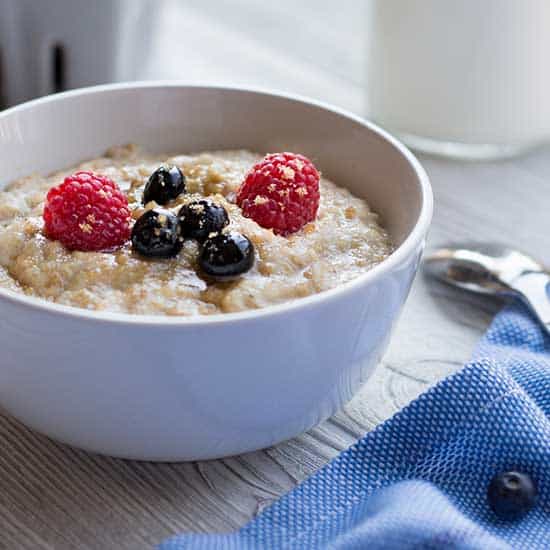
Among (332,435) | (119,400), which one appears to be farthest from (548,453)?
(119,400)

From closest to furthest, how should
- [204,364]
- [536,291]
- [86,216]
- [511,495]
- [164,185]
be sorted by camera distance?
[204,364] < [511,495] < [86,216] < [164,185] < [536,291]

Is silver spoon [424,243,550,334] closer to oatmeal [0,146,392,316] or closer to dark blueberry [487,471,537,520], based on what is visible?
oatmeal [0,146,392,316]

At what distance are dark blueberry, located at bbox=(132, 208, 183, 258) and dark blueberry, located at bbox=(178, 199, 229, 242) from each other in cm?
3

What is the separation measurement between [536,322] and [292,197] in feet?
1.81

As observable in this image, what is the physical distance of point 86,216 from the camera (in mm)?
1360

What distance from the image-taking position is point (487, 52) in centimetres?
218

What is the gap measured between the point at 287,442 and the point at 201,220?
36cm

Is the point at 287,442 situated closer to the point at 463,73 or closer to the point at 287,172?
the point at 287,172

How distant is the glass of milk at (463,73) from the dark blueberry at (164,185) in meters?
0.96

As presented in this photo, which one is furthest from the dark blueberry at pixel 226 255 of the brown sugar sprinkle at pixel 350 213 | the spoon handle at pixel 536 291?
the spoon handle at pixel 536 291

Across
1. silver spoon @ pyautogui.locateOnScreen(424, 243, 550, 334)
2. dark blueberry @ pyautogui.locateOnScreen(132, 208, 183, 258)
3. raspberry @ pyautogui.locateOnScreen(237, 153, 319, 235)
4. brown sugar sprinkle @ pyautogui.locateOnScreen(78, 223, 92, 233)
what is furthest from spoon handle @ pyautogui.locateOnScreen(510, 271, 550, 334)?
brown sugar sprinkle @ pyautogui.locateOnScreen(78, 223, 92, 233)

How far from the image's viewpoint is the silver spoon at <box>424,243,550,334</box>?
1749 millimetres

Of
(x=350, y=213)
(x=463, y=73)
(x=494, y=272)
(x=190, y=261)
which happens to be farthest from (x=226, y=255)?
(x=463, y=73)

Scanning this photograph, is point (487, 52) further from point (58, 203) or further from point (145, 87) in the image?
point (58, 203)
